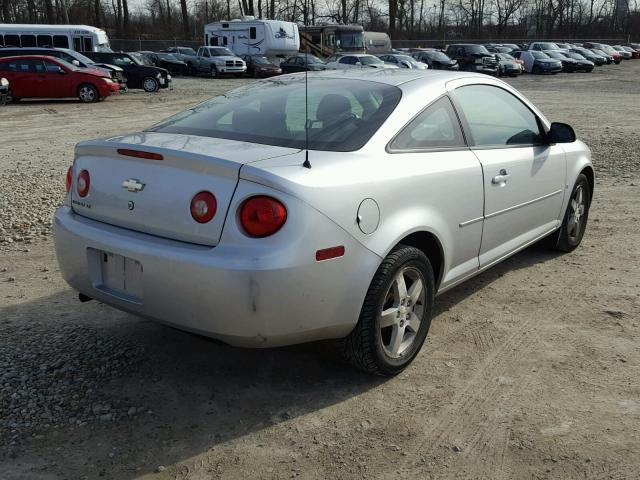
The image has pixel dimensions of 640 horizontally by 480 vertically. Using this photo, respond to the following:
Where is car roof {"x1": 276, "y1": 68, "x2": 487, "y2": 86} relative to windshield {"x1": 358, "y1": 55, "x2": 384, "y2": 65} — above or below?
below

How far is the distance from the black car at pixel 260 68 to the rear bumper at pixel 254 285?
34.1 meters

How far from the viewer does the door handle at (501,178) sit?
408 cm

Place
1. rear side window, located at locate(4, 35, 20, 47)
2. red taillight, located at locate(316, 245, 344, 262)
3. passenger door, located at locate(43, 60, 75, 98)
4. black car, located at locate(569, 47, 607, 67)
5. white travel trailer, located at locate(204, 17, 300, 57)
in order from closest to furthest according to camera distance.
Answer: red taillight, located at locate(316, 245, 344, 262) → passenger door, located at locate(43, 60, 75, 98) → rear side window, located at locate(4, 35, 20, 47) → white travel trailer, located at locate(204, 17, 300, 57) → black car, located at locate(569, 47, 607, 67)

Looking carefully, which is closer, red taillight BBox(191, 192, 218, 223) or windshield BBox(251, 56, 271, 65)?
red taillight BBox(191, 192, 218, 223)

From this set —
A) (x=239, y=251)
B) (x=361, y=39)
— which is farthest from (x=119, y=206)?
(x=361, y=39)

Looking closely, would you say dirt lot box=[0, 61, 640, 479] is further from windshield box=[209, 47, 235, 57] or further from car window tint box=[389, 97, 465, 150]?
windshield box=[209, 47, 235, 57]

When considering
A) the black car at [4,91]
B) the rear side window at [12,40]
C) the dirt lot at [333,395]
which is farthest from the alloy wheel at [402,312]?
the rear side window at [12,40]

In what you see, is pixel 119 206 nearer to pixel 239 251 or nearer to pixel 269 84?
pixel 239 251

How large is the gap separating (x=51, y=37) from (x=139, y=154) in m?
32.8

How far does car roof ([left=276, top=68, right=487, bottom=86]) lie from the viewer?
402cm

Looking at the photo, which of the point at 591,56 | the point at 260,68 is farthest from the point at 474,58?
the point at 591,56

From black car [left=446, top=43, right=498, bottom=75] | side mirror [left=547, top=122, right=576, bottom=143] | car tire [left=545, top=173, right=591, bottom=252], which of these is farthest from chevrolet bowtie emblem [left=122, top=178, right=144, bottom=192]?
black car [left=446, top=43, right=498, bottom=75]

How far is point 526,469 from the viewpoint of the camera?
276 centimetres

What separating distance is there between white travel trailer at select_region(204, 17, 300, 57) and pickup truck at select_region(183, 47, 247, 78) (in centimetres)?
249
